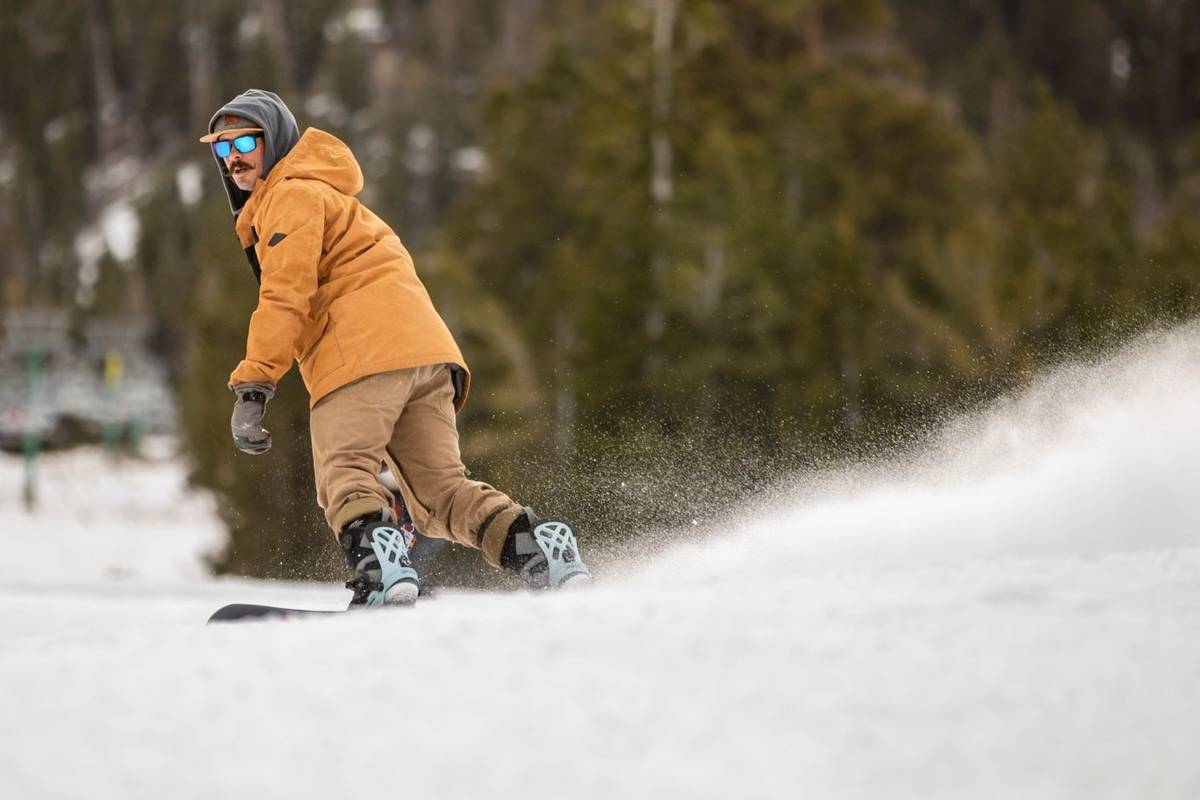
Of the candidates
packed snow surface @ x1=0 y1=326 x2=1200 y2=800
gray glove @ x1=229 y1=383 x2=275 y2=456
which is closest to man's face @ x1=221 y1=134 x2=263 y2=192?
gray glove @ x1=229 y1=383 x2=275 y2=456

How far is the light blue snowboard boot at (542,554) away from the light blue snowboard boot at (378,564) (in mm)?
367

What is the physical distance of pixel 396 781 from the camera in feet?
7.79

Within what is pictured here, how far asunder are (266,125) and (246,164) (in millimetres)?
148

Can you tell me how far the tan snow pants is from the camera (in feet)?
14.3

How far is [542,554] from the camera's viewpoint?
176 inches

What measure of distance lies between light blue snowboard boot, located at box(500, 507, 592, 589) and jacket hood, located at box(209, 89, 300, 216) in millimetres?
1363

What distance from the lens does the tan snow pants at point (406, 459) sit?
436 centimetres

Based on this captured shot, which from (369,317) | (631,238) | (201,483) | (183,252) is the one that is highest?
(369,317)

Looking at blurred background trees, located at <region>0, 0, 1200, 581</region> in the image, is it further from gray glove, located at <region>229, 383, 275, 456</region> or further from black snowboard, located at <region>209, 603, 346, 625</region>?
black snowboard, located at <region>209, 603, 346, 625</region>

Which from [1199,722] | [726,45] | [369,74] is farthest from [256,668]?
[369,74]

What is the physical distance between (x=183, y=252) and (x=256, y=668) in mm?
78974

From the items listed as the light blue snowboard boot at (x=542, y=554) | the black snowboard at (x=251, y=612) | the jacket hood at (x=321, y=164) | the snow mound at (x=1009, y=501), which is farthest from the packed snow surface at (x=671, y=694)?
the jacket hood at (x=321, y=164)

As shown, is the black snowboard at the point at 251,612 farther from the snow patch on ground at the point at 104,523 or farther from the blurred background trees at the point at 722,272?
the snow patch on ground at the point at 104,523

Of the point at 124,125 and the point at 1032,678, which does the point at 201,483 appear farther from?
the point at 124,125
